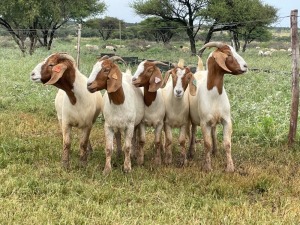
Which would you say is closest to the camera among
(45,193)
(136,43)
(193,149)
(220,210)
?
(220,210)

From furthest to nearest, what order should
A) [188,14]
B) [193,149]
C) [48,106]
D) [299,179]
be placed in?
1. [188,14]
2. [48,106]
3. [193,149]
4. [299,179]

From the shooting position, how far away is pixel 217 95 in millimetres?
6562

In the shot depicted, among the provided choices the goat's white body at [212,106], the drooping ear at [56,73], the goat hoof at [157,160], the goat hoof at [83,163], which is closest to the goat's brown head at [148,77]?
the goat's white body at [212,106]

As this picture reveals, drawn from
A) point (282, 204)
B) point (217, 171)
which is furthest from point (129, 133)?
point (282, 204)

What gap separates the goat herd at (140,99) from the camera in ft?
20.4

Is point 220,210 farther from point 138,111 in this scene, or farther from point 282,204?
point 138,111

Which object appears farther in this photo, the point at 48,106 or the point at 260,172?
the point at 48,106

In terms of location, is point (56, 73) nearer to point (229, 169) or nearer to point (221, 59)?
point (221, 59)

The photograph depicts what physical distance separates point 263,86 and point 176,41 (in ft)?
146

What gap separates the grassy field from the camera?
4.73 meters

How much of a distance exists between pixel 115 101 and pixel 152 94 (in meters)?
0.80

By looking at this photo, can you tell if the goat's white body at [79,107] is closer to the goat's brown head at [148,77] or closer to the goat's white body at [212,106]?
the goat's brown head at [148,77]

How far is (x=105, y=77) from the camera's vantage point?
615 cm

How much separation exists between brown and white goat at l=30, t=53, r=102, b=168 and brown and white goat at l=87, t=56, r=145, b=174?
31 centimetres
